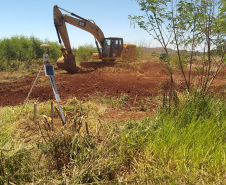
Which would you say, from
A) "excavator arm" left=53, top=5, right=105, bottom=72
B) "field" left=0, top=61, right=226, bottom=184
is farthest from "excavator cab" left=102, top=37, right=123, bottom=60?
"field" left=0, top=61, right=226, bottom=184

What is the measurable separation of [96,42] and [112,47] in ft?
4.26

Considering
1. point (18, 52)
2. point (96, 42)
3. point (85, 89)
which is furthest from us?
point (18, 52)

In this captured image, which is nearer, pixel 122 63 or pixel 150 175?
pixel 150 175

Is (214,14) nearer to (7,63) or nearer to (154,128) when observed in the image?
(154,128)

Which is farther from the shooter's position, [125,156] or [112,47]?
[112,47]

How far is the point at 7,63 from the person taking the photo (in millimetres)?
16641

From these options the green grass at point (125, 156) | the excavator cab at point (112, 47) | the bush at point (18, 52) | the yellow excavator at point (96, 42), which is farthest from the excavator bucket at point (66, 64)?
the green grass at point (125, 156)

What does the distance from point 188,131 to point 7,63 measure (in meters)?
17.0

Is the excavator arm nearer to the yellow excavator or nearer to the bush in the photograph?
the yellow excavator

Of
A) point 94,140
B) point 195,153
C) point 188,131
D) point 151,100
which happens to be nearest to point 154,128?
point 188,131

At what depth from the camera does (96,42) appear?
49.5 ft

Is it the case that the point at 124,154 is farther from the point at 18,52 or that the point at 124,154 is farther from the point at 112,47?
the point at 18,52

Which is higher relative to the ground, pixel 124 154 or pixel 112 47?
pixel 112 47

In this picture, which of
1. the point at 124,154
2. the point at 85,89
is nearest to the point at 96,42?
the point at 85,89
